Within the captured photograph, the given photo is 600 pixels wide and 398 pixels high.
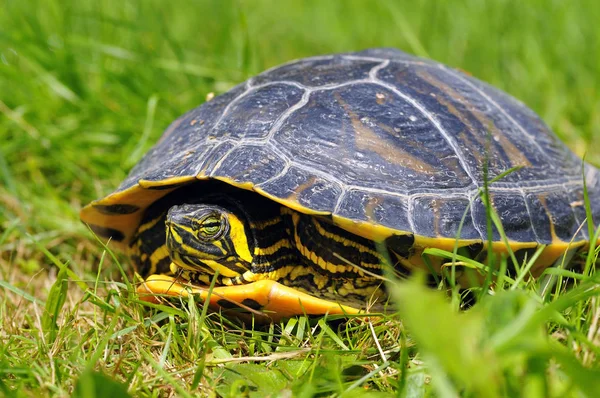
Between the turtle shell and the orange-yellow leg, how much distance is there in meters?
0.27

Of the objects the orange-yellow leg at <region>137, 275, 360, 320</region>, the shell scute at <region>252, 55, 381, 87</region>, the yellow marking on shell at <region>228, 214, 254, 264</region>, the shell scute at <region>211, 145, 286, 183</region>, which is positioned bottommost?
the orange-yellow leg at <region>137, 275, 360, 320</region>

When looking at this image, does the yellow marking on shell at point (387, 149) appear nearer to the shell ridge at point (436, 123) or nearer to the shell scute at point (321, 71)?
the shell ridge at point (436, 123)

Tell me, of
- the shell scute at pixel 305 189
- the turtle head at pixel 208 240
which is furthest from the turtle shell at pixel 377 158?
the turtle head at pixel 208 240

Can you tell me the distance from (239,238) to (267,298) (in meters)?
0.25

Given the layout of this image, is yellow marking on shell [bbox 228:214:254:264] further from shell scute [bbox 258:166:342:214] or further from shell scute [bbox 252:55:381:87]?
shell scute [bbox 252:55:381:87]

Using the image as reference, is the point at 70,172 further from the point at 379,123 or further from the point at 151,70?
the point at 379,123

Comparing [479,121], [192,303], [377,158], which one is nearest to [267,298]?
[192,303]

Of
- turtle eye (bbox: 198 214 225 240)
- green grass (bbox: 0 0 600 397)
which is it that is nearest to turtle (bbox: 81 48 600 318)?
turtle eye (bbox: 198 214 225 240)

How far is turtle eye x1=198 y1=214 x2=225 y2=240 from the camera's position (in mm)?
1968

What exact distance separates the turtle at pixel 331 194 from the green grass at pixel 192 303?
0.55 feet

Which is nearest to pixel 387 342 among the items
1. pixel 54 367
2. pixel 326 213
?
pixel 326 213

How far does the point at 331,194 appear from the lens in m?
1.92

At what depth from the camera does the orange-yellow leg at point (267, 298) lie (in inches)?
74.9

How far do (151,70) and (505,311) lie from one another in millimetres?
3054
